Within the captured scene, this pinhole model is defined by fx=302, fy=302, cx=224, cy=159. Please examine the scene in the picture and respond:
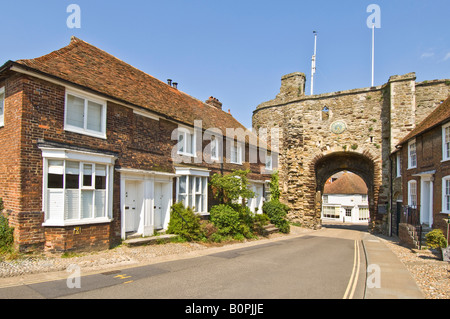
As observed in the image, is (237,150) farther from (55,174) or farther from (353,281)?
(353,281)

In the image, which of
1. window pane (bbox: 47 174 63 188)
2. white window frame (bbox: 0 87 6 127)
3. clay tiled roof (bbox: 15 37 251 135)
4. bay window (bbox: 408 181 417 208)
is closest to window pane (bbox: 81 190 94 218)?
window pane (bbox: 47 174 63 188)

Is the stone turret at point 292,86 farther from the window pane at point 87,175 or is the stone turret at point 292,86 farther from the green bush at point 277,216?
the window pane at point 87,175

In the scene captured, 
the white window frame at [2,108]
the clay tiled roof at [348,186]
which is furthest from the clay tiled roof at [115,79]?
the clay tiled roof at [348,186]

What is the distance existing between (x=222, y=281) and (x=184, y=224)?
20.4 feet

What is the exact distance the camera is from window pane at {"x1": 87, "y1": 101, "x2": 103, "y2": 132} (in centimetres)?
1099

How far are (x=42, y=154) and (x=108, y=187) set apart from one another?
2.48m

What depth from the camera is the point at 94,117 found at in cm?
1115

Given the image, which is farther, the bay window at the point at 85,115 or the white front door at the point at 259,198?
the white front door at the point at 259,198

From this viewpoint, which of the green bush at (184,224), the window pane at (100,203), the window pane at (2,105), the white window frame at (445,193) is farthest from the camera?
the white window frame at (445,193)

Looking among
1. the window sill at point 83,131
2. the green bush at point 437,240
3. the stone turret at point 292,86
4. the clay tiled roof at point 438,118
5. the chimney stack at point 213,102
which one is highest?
the stone turret at point 292,86

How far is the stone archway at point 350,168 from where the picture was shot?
24.1 meters

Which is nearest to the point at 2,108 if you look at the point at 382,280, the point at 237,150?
the point at 382,280

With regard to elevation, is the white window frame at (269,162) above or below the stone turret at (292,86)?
below

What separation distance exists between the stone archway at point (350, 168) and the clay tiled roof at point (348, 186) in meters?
25.6
